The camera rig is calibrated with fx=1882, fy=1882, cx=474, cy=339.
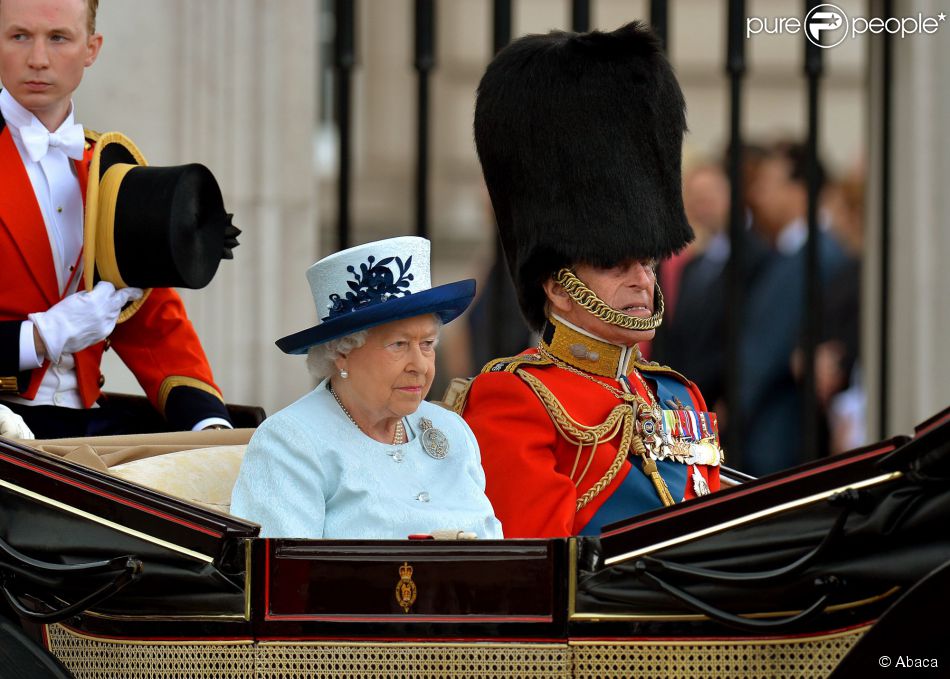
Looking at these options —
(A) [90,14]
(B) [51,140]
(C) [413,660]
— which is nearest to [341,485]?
(C) [413,660]

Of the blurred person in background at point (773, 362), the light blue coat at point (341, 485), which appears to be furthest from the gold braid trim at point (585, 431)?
the blurred person in background at point (773, 362)

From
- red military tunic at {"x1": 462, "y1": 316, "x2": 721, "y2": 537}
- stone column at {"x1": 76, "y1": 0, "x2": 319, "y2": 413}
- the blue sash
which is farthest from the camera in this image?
stone column at {"x1": 76, "y1": 0, "x2": 319, "y2": 413}

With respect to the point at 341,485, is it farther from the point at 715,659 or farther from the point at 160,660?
the point at 715,659

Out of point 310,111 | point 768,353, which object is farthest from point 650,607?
point 768,353

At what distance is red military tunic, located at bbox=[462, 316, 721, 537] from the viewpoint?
3.15 metres

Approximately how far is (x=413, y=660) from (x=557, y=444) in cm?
66

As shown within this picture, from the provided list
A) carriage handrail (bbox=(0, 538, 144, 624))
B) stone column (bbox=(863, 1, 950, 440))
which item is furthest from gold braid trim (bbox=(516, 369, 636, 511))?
stone column (bbox=(863, 1, 950, 440))

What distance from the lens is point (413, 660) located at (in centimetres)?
272

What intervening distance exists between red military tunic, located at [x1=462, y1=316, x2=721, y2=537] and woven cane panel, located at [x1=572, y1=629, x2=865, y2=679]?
1.37ft

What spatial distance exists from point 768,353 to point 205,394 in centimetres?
357

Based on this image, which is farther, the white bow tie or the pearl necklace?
the white bow tie

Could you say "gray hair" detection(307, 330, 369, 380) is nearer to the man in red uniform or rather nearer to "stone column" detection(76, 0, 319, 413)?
the man in red uniform

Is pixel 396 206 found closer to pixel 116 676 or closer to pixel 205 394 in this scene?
pixel 205 394

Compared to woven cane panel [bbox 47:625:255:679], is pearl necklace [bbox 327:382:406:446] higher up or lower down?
higher up
